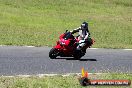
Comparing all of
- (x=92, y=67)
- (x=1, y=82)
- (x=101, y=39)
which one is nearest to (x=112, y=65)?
(x=92, y=67)

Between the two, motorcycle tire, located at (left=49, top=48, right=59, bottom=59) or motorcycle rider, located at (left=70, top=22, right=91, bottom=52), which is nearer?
motorcycle tire, located at (left=49, top=48, right=59, bottom=59)

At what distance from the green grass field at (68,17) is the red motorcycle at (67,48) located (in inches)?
354

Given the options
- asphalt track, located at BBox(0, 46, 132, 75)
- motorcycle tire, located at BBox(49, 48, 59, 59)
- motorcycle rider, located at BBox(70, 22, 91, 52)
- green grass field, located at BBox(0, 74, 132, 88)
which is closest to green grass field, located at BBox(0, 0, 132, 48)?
asphalt track, located at BBox(0, 46, 132, 75)

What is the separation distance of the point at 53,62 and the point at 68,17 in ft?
94.0

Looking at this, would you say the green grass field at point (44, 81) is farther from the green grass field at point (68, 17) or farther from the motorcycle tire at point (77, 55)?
the green grass field at point (68, 17)

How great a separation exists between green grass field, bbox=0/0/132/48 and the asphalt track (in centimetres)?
749

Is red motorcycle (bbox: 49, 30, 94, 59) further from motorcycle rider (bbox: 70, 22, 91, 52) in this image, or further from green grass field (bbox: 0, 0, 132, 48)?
green grass field (bbox: 0, 0, 132, 48)

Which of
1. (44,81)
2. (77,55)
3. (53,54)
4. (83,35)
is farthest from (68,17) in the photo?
(44,81)

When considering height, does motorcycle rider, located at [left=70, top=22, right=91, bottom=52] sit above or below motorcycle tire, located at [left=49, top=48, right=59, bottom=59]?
above

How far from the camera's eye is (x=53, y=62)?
1895 cm

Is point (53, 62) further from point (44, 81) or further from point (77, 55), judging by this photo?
point (44, 81)

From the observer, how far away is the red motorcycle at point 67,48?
20.3 metres

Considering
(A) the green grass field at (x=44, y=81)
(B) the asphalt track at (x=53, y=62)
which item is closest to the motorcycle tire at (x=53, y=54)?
(B) the asphalt track at (x=53, y=62)

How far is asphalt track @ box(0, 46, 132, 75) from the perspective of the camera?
16906 millimetres
